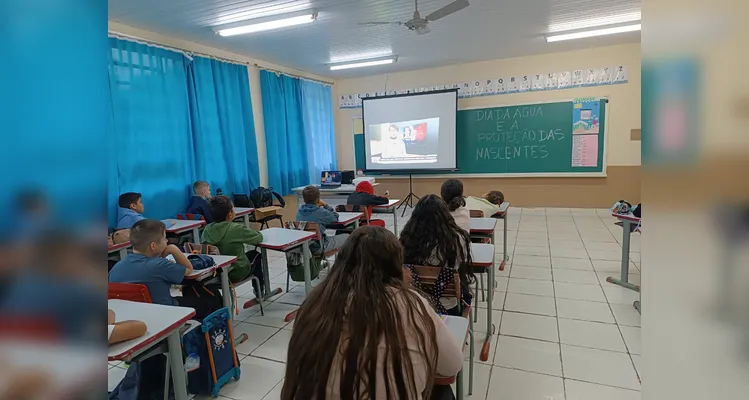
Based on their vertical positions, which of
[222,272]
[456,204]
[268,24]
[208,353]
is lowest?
[208,353]

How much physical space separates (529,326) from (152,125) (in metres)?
4.26

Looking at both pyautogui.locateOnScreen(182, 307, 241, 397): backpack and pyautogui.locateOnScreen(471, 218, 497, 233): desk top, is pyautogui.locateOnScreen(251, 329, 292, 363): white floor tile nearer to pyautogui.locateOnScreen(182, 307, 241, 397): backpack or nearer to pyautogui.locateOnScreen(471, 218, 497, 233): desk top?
pyautogui.locateOnScreen(182, 307, 241, 397): backpack

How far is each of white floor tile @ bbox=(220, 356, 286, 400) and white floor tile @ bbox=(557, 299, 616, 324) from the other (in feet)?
6.88

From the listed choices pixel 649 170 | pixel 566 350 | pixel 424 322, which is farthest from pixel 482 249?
pixel 649 170

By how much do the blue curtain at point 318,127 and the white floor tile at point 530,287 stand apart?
4.28 metres

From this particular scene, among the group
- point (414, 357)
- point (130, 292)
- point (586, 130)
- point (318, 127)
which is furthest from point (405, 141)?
point (414, 357)

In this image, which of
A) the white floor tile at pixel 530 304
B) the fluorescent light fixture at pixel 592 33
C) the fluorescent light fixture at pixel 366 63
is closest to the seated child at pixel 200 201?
the fluorescent light fixture at pixel 366 63

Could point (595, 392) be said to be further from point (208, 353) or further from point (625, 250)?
point (208, 353)

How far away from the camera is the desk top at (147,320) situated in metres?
1.47

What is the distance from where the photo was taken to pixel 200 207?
4.60 metres

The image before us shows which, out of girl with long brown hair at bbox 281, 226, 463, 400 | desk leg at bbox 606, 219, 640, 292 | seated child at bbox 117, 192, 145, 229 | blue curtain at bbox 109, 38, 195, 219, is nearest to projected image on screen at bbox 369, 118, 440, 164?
blue curtain at bbox 109, 38, 195, 219

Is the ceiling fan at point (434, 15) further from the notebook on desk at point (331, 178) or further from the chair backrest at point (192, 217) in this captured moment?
the notebook on desk at point (331, 178)

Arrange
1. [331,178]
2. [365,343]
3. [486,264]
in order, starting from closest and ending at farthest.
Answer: [365,343] → [486,264] → [331,178]

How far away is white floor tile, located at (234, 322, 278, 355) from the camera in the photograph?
2.75 meters
